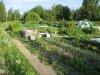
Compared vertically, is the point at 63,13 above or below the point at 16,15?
above

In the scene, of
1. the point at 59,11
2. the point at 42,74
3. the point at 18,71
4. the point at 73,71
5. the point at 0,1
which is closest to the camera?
the point at 18,71

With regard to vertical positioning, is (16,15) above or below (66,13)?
below

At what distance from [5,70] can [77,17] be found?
51.7m

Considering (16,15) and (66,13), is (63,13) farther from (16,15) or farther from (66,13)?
(16,15)

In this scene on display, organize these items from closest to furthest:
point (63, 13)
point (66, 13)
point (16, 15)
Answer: point (66, 13)
point (63, 13)
point (16, 15)

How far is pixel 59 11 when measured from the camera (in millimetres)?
62812

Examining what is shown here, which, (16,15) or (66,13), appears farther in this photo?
(16,15)

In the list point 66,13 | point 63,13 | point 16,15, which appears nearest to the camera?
point 66,13

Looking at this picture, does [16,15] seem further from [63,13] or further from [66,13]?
[66,13]

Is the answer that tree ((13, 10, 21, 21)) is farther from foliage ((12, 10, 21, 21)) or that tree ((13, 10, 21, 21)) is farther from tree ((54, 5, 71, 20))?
tree ((54, 5, 71, 20))

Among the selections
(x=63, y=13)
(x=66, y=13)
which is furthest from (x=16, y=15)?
(x=66, y=13)

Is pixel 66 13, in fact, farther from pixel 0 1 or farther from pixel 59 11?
pixel 0 1

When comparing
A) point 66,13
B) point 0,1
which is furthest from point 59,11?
point 0,1

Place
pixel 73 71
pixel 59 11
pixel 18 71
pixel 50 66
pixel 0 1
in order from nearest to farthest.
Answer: pixel 18 71, pixel 73 71, pixel 50 66, pixel 0 1, pixel 59 11
